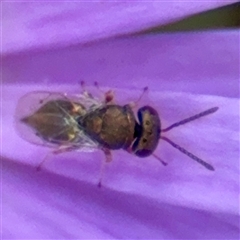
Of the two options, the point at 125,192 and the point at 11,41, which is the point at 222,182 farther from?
the point at 11,41

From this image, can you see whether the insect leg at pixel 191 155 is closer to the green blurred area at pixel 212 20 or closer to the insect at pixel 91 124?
the insect at pixel 91 124

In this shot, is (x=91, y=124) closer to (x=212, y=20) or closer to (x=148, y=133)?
(x=148, y=133)

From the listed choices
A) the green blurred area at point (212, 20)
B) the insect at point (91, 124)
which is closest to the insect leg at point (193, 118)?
the insect at point (91, 124)

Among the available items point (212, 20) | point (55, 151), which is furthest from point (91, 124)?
point (212, 20)

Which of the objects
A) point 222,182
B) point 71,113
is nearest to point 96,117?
point 71,113

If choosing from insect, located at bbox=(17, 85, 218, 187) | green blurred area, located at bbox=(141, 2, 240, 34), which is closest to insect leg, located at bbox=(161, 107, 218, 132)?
insect, located at bbox=(17, 85, 218, 187)

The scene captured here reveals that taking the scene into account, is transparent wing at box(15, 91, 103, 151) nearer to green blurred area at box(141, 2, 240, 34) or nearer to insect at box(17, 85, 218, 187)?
insect at box(17, 85, 218, 187)
